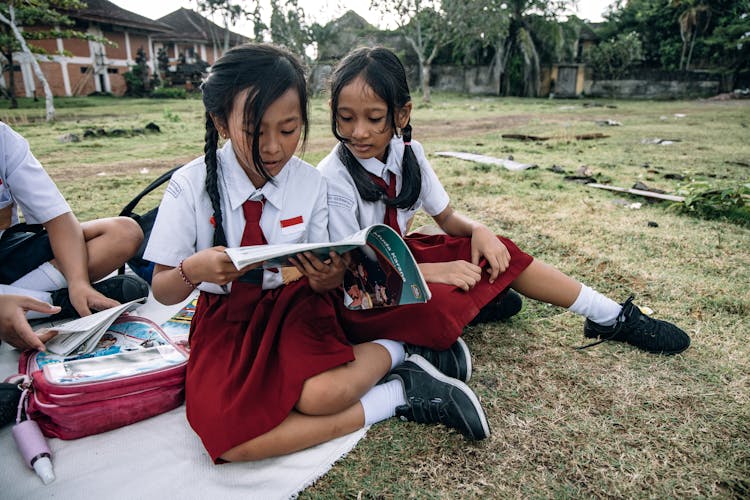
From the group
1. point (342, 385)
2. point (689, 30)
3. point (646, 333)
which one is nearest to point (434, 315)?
point (342, 385)

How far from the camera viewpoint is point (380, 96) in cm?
183

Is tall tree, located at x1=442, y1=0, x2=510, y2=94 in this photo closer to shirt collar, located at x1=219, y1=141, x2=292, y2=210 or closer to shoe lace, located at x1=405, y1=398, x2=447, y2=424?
shirt collar, located at x1=219, y1=141, x2=292, y2=210

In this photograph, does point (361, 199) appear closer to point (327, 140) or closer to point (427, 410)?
point (427, 410)

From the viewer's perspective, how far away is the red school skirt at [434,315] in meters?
1.76

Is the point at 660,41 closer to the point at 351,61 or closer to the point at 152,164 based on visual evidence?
the point at 152,164

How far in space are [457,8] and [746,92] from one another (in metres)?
11.6

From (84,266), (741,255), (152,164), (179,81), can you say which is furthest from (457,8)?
(84,266)

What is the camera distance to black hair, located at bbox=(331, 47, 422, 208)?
183 cm

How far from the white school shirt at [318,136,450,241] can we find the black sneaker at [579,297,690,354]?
831mm

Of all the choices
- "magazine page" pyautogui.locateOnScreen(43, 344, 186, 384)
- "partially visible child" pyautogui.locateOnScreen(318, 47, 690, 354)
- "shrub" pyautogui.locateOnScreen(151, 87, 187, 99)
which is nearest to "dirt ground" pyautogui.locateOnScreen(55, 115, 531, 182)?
"partially visible child" pyautogui.locateOnScreen(318, 47, 690, 354)

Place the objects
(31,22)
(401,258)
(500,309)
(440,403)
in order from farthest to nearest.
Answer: (31,22), (500,309), (440,403), (401,258)

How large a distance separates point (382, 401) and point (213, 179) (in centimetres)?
89

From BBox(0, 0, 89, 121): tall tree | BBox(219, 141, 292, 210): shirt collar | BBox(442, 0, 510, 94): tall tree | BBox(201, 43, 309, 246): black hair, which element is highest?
BBox(442, 0, 510, 94): tall tree

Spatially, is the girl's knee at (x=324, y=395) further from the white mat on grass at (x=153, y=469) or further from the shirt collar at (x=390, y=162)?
the shirt collar at (x=390, y=162)
